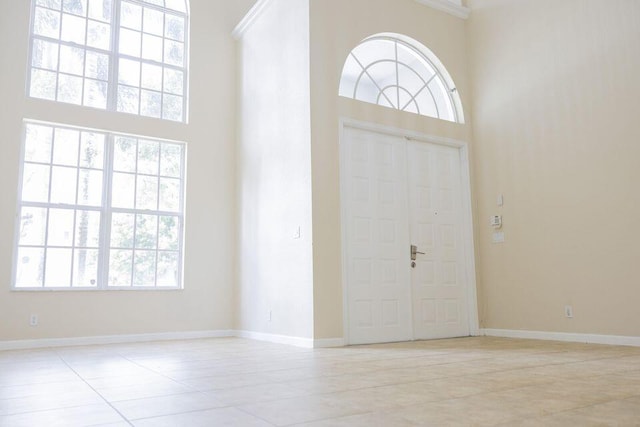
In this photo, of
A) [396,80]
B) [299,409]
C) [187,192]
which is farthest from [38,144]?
[299,409]

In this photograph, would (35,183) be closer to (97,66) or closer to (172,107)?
(97,66)

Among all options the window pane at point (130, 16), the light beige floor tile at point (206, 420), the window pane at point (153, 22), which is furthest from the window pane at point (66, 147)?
the light beige floor tile at point (206, 420)

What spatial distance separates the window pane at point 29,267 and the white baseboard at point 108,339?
0.63 metres

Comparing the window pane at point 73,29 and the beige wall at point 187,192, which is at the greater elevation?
the window pane at point 73,29

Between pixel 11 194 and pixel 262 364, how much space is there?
12.0 feet

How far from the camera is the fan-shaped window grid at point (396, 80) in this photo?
5785mm

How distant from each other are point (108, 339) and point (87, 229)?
133 cm

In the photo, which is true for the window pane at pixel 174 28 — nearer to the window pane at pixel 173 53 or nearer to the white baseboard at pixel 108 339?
the window pane at pixel 173 53

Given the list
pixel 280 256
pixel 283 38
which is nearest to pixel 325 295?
pixel 280 256

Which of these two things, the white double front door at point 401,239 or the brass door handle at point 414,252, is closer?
the white double front door at point 401,239

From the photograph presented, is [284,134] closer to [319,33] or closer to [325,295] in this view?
[319,33]

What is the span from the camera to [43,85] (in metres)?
5.88

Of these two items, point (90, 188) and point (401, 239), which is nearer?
point (401, 239)

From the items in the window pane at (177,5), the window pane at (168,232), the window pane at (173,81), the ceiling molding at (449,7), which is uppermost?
the window pane at (177,5)
